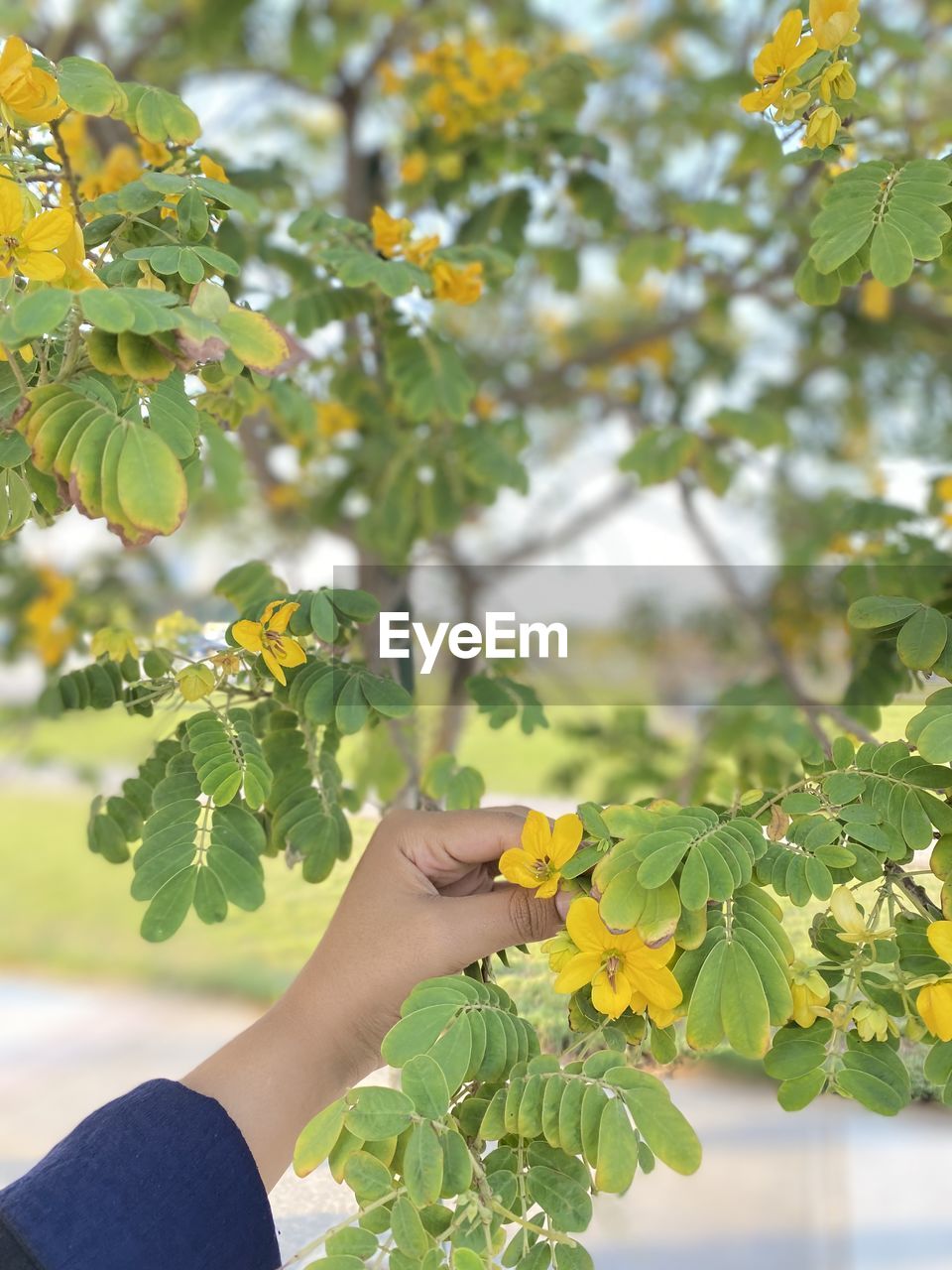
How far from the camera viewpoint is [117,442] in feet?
1.46

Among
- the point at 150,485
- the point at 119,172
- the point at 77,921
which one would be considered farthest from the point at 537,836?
the point at 77,921

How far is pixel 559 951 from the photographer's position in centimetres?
49

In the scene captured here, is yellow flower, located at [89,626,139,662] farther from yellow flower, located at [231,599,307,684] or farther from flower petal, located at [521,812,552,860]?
flower petal, located at [521,812,552,860]

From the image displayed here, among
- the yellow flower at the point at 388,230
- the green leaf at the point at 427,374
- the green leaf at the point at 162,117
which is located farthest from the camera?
the green leaf at the point at 427,374

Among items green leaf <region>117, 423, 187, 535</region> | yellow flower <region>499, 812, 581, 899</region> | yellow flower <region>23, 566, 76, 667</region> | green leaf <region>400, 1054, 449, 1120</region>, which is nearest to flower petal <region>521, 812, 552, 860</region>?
yellow flower <region>499, 812, 581, 899</region>

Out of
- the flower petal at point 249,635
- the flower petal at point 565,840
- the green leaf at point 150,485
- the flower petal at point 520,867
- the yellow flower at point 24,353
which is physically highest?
the yellow flower at point 24,353

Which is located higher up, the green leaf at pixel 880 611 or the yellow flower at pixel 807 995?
the green leaf at pixel 880 611

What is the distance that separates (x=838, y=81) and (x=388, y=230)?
34cm

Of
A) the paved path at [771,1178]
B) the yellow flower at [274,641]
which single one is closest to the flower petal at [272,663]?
the yellow flower at [274,641]

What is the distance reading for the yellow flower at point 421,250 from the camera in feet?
2.60

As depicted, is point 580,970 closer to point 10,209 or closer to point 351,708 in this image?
point 351,708

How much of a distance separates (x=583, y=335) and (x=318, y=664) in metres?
2.69

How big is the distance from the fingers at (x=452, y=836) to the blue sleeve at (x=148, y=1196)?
0.17m

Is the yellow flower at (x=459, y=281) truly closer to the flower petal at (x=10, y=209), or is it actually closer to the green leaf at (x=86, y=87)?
the green leaf at (x=86, y=87)
